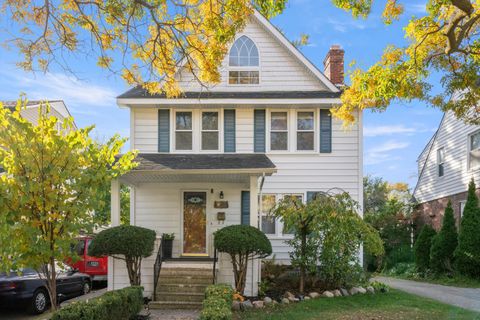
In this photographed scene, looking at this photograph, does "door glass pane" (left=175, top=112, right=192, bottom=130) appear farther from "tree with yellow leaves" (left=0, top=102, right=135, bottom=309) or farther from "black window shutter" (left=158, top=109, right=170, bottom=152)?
"tree with yellow leaves" (left=0, top=102, right=135, bottom=309)

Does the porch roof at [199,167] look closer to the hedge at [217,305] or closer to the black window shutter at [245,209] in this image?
the black window shutter at [245,209]

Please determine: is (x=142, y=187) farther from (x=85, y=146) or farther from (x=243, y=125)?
(x=85, y=146)

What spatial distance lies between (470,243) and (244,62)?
9706mm

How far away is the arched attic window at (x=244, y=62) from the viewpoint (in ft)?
51.2

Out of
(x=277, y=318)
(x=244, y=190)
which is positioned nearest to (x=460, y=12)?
(x=277, y=318)

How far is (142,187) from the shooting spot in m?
15.0

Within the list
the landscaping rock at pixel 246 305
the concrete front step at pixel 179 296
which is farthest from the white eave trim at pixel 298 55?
the concrete front step at pixel 179 296

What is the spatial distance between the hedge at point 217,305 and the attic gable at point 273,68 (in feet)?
25.9

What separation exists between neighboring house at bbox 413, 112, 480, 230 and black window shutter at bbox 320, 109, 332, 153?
21.1 ft

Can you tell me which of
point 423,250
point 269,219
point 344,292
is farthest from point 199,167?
point 423,250

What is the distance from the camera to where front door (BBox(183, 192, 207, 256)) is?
14.7 meters

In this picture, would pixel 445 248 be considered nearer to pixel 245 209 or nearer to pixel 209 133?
pixel 245 209

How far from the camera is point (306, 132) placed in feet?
50.1

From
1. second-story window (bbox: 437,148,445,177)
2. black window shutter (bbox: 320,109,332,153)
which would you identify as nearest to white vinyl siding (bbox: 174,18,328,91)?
black window shutter (bbox: 320,109,332,153)
